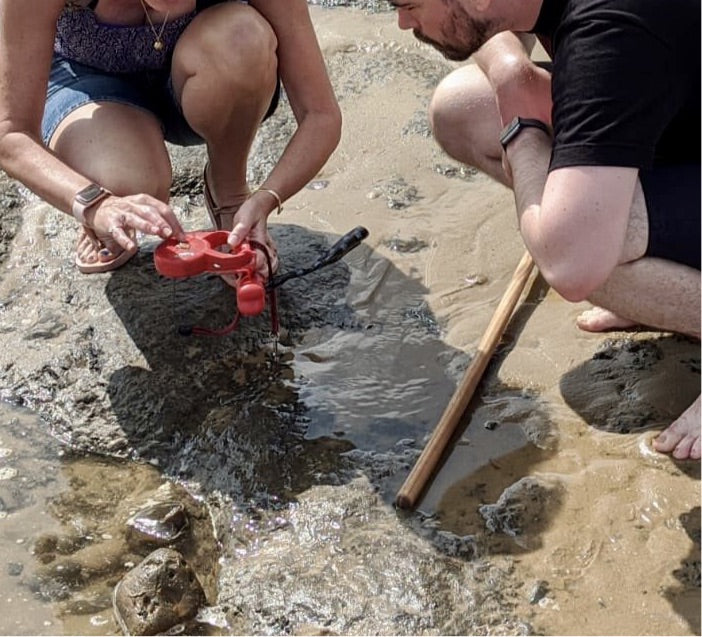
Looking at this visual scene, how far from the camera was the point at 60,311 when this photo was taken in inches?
131

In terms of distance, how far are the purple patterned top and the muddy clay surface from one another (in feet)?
2.00

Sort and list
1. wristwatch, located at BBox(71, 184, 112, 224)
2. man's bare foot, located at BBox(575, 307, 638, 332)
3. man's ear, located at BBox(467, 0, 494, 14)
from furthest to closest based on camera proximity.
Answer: man's bare foot, located at BBox(575, 307, 638, 332), wristwatch, located at BBox(71, 184, 112, 224), man's ear, located at BBox(467, 0, 494, 14)

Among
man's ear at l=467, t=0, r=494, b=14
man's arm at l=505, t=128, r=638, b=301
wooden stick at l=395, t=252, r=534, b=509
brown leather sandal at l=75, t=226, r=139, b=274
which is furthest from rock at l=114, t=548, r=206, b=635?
man's ear at l=467, t=0, r=494, b=14

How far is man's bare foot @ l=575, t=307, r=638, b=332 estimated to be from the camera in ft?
9.93

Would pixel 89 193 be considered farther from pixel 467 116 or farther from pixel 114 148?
pixel 467 116

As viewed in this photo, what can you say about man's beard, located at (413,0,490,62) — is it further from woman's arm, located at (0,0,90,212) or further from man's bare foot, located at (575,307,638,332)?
woman's arm, located at (0,0,90,212)

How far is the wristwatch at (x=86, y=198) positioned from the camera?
2811 millimetres

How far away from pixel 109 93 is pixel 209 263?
2.58 feet

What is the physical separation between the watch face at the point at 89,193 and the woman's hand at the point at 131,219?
0.08ft

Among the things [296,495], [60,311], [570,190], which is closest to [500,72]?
[570,190]

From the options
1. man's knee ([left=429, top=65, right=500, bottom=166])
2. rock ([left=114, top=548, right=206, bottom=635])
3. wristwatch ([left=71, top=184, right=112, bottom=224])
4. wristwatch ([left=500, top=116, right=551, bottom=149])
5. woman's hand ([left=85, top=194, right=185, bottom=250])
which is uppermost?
wristwatch ([left=71, top=184, right=112, bottom=224])

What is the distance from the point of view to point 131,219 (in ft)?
8.90

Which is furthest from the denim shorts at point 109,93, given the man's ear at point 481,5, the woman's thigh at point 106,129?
the man's ear at point 481,5

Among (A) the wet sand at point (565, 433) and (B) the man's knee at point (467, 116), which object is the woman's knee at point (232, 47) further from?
(A) the wet sand at point (565, 433)
